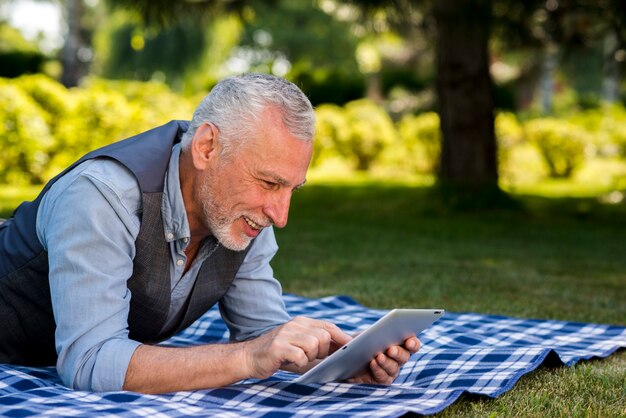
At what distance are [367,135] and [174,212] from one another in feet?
35.9

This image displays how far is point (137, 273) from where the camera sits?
2438 mm

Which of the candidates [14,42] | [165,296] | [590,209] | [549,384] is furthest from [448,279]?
[14,42]

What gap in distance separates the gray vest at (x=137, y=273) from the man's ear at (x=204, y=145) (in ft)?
0.37

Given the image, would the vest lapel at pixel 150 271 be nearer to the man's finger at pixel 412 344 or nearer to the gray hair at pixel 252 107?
the gray hair at pixel 252 107

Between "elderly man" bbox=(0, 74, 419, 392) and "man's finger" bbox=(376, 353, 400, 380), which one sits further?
"man's finger" bbox=(376, 353, 400, 380)

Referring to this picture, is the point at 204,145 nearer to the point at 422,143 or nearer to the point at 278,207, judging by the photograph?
the point at 278,207

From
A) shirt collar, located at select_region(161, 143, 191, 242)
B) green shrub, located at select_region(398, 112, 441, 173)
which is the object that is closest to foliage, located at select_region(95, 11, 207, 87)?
green shrub, located at select_region(398, 112, 441, 173)

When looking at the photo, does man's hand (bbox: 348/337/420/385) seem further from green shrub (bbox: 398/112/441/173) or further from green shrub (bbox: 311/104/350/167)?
green shrub (bbox: 311/104/350/167)

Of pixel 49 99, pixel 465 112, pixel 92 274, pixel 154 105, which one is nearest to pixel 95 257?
pixel 92 274

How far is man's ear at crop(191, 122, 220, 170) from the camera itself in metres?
2.35

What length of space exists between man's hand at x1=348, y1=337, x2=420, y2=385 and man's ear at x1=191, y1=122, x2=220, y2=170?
755 millimetres

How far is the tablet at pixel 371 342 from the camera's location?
224 centimetres

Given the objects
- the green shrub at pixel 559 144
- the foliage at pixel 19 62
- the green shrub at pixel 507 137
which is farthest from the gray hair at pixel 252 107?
the foliage at pixel 19 62

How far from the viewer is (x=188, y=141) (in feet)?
8.09
